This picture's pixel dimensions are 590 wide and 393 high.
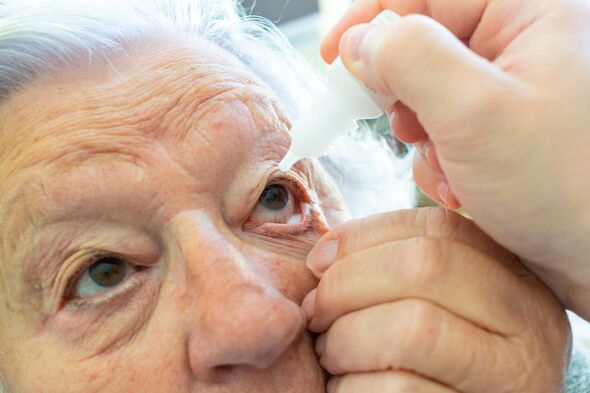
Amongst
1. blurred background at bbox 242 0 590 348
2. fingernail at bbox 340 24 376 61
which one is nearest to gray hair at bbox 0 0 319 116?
fingernail at bbox 340 24 376 61

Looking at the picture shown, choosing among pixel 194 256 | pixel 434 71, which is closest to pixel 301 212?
pixel 194 256

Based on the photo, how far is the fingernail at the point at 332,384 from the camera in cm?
102

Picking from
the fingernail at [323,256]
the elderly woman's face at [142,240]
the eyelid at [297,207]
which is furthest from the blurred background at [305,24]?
the fingernail at [323,256]

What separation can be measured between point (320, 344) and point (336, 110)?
0.41m

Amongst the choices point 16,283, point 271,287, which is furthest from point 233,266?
point 16,283

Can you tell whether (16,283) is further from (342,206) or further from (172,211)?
(342,206)

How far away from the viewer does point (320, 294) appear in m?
1.02

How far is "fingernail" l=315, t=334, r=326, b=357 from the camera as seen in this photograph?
103cm

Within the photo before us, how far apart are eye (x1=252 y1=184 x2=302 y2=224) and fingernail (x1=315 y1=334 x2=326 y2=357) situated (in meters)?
0.29

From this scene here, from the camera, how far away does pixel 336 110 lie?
0.95m

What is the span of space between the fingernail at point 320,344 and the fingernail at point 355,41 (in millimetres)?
480

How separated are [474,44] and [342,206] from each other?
555 mm

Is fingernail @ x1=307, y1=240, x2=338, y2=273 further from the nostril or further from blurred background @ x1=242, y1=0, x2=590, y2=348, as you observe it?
blurred background @ x1=242, y1=0, x2=590, y2=348

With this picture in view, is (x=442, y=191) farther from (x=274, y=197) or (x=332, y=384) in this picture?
(x=332, y=384)
